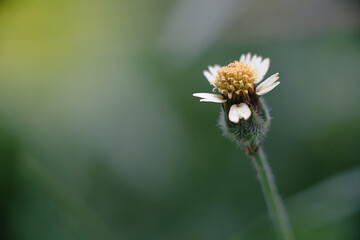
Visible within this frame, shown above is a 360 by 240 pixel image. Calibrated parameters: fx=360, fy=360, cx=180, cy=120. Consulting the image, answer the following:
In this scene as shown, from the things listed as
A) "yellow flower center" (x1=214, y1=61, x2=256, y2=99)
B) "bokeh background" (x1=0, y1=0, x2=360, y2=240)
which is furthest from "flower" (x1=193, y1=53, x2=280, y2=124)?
"bokeh background" (x1=0, y1=0, x2=360, y2=240)

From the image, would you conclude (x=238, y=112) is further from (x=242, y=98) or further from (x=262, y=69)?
(x=262, y=69)

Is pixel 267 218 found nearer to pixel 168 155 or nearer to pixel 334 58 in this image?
pixel 168 155

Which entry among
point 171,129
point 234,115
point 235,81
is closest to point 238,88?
point 235,81

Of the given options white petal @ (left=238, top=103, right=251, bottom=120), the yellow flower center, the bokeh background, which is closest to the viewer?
white petal @ (left=238, top=103, right=251, bottom=120)

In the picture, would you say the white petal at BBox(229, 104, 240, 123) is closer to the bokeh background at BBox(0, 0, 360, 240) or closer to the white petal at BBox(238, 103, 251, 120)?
the white petal at BBox(238, 103, 251, 120)

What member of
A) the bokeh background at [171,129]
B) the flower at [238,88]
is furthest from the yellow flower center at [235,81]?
the bokeh background at [171,129]

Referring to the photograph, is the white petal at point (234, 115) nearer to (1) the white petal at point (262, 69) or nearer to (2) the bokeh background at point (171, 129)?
(1) the white petal at point (262, 69)
